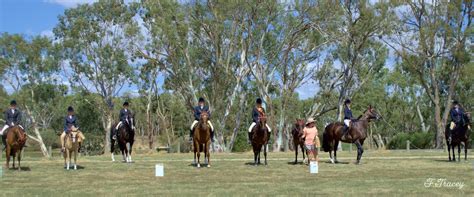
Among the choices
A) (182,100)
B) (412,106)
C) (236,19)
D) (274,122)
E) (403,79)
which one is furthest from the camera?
(412,106)

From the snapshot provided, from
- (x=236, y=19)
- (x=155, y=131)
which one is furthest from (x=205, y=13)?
(x=155, y=131)

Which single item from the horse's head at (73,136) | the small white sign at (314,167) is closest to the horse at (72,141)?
the horse's head at (73,136)

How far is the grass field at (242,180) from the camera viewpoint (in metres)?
15.0

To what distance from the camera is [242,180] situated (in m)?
18.0

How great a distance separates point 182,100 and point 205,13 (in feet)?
37.8

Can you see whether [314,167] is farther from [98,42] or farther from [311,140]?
[98,42]

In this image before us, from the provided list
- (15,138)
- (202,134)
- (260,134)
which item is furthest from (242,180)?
(15,138)

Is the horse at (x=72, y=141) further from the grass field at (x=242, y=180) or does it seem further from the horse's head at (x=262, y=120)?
the horse's head at (x=262, y=120)

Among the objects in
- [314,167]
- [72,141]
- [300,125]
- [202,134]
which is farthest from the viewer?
[300,125]

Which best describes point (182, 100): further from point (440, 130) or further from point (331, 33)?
point (440, 130)

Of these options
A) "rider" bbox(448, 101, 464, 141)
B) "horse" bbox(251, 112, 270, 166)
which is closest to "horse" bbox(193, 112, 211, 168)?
"horse" bbox(251, 112, 270, 166)

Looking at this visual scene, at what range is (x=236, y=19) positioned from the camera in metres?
50.7

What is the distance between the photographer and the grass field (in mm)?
14961

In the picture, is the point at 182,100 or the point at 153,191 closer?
the point at 153,191
